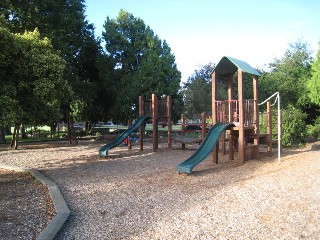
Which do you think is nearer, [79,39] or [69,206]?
[69,206]

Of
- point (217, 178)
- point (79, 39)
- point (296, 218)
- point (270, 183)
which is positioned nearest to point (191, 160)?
point (217, 178)

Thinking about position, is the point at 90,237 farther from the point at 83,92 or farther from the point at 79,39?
the point at 79,39

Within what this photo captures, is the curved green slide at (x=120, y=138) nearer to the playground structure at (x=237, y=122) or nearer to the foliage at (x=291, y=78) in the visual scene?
the playground structure at (x=237, y=122)

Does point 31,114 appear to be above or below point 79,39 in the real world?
below

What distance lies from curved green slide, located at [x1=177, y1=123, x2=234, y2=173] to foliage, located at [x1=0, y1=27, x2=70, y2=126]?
4.82m

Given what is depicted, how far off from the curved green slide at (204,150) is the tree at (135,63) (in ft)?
45.6

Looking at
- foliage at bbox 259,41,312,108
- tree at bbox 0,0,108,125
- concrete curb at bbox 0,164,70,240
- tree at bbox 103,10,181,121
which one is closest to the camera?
concrete curb at bbox 0,164,70,240

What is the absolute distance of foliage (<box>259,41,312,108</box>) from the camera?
73.8 feet

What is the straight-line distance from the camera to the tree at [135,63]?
24938mm

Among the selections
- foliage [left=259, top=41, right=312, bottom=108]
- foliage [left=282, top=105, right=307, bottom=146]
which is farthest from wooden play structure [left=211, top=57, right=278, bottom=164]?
foliage [left=259, top=41, right=312, bottom=108]

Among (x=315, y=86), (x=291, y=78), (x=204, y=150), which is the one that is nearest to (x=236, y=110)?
(x=204, y=150)

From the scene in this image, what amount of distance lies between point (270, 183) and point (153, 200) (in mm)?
2968

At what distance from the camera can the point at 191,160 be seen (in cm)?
980

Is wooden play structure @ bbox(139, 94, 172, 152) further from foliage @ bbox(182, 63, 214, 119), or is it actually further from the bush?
foliage @ bbox(182, 63, 214, 119)
